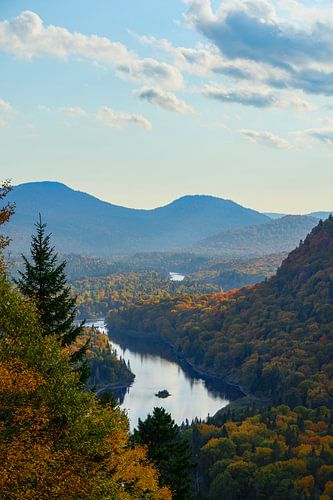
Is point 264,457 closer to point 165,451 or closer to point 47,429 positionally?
point 165,451

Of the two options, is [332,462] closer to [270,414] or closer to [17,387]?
[270,414]

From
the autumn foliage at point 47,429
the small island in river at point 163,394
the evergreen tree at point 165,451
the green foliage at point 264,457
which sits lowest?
the small island in river at point 163,394

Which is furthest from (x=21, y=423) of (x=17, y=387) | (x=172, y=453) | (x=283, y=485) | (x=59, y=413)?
(x=283, y=485)

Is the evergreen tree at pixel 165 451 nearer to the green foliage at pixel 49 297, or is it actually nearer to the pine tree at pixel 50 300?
the pine tree at pixel 50 300

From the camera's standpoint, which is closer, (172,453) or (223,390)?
(172,453)

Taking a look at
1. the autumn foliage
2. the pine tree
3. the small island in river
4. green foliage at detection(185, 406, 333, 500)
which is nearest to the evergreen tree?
the autumn foliage

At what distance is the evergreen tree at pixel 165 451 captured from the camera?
152 feet

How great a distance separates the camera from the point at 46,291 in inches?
1556

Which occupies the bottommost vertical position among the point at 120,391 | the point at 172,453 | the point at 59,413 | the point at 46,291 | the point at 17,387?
the point at 120,391

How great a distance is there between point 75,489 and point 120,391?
6736 inches

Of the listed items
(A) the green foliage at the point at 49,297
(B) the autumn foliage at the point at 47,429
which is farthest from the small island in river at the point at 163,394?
(B) the autumn foliage at the point at 47,429

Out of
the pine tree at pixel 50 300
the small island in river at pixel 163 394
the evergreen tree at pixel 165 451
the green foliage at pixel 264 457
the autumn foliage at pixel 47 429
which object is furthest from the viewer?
the small island in river at pixel 163 394

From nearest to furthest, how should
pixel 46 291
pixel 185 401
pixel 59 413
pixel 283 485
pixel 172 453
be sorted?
pixel 59 413 → pixel 46 291 → pixel 172 453 → pixel 283 485 → pixel 185 401

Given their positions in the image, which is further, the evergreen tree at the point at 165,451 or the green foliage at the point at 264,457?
the green foliage at the point at 264,457
